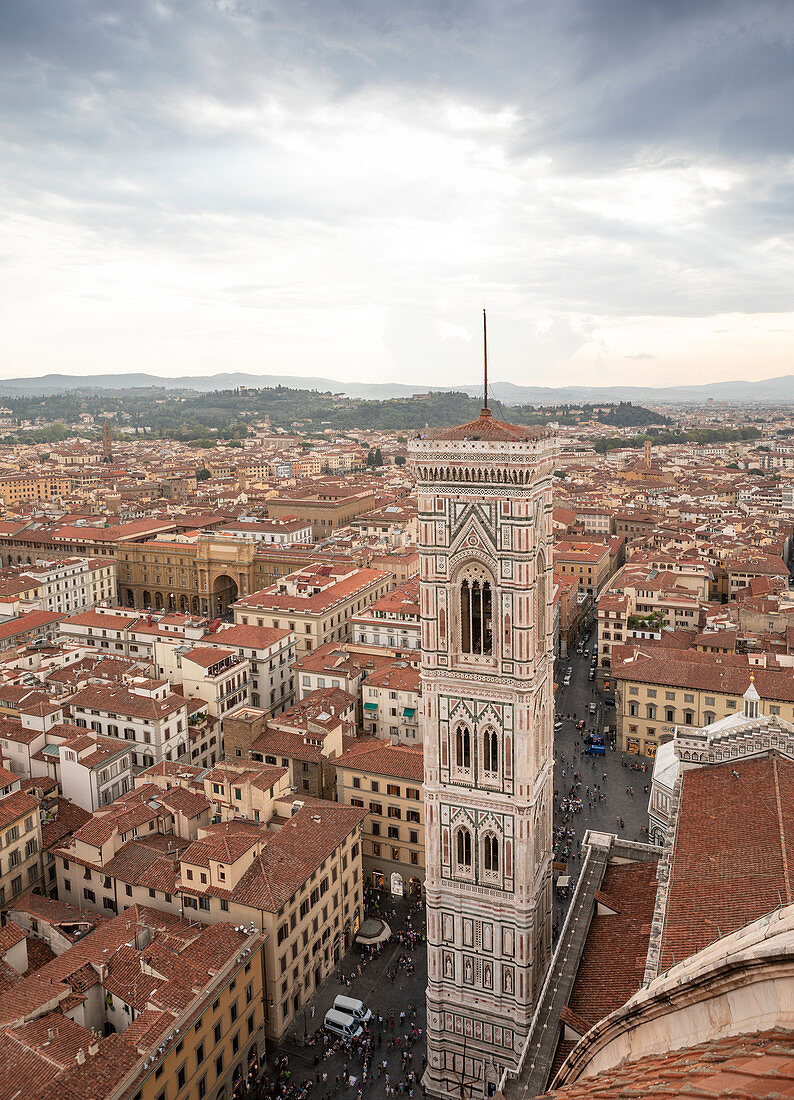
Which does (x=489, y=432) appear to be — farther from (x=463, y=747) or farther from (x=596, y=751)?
(x=596, y=751)

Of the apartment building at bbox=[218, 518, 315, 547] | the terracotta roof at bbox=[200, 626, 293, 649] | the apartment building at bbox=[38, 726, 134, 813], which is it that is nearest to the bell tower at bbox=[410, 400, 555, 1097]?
the apartment building at bbox=[38, 726, 134, 813]

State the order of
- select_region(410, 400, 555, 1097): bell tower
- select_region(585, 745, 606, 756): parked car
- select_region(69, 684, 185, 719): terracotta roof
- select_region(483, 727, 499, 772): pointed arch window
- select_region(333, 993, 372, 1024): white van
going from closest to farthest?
select_region(410, 400, 555, 1097): bell tower → select_region(483, 727, 499, 772): pointed arch window → select_region(333, 993, 372, 1024): white van → select_region(69, 684, 185, 719): terracotta roof → select_region(585, 745, 606, 756): parked car

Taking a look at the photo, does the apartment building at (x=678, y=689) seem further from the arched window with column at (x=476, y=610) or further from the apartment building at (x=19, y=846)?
the apartment building at (x=19, y=846)

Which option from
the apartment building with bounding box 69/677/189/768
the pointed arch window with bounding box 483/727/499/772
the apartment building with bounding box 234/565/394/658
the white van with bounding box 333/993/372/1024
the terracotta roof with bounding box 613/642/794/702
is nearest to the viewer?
the pointed arch window with bounding box 483/727/499/772

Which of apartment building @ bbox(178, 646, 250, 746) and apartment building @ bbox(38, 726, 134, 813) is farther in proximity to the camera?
apartment building @ bbox(178, 646, 250, 746)

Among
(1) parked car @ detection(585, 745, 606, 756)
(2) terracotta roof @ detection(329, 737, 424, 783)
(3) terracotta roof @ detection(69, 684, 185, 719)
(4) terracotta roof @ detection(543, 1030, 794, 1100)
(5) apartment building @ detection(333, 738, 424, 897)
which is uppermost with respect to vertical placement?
(4) terracotta roof @ detection(543, 1030, 794, 1100)

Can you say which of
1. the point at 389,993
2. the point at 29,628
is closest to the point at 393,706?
the point at 389,993

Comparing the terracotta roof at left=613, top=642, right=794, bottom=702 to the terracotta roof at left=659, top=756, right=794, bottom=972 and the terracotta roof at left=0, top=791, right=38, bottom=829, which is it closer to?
the terracotta roof at left=659, top=756, right=794, bottom=972
